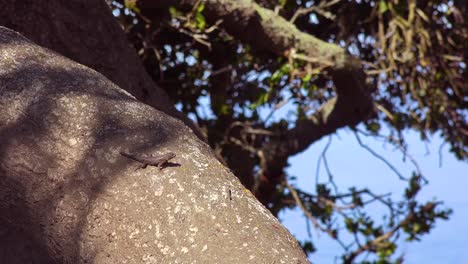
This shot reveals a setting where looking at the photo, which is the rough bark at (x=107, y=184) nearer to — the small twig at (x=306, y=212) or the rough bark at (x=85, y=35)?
the rough bark at (x=85, y=35)

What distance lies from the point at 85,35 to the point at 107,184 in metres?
1.40

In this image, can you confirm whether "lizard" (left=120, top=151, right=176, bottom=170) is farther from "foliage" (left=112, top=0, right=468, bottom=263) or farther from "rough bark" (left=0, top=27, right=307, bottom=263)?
"foliage" (left=112, top=0, right=468, bottom=263)

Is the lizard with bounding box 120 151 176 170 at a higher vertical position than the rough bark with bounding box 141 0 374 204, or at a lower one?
lower

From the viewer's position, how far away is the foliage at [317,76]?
4137 mm

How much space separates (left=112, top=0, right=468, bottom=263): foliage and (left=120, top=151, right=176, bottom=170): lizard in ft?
6.96

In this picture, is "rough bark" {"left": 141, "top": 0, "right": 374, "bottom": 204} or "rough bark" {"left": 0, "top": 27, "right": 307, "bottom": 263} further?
"rough bark" {"left": 141, "top": 0, "right": 374, "bottom": 204}

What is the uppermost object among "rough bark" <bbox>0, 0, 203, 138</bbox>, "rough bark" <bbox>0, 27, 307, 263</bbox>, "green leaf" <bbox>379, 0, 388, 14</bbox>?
"green leaf" <bbox>379, 0, 388, 14</bbox>

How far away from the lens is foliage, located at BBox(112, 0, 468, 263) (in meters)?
4.14

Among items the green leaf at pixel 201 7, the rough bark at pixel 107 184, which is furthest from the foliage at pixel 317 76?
the rough bark at pixel 107 184

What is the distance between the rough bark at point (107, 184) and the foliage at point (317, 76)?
193cm

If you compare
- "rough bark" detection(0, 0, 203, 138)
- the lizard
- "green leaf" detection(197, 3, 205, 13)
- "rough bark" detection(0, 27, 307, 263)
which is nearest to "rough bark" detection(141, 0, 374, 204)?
"green leaf" detection(197, 3, 205, 13)

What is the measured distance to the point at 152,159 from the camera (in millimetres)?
1625

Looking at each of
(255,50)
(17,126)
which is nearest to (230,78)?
(255,50)

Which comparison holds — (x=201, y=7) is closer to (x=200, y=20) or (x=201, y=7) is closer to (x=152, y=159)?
(x=200, y=20)
